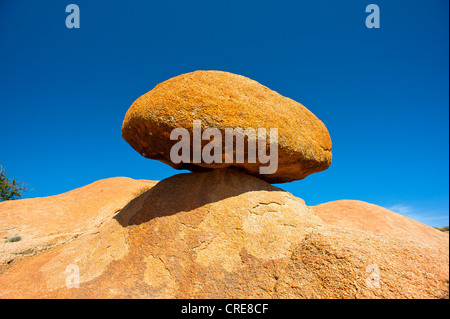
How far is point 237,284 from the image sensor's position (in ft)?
11.4

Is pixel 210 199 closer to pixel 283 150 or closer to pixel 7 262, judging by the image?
pixel 283 150

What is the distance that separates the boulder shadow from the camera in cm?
468

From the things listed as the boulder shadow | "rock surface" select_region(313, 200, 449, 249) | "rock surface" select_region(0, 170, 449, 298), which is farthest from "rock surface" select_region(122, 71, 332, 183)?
"rock surface" select_region(313, 200, 449, 249)

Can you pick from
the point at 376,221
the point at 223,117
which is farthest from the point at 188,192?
the point at 376,221

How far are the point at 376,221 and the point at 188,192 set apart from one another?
7.53 meters

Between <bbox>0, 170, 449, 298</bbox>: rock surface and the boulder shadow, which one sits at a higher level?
the boulder shadow

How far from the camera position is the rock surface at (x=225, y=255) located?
3203mm

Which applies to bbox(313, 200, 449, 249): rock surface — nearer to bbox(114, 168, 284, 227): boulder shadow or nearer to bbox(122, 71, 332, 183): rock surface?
bbox(122, 71, 332, 183): rock surface

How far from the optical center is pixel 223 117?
428 centimetres

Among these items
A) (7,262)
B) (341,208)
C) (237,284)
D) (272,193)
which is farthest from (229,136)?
(341,208)

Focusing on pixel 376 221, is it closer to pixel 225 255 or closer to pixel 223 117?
pixel 225 255

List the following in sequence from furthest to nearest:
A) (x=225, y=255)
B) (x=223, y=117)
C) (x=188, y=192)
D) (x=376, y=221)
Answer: (x=376, y=221) < (x=188, y=192) < (x=223, y=117) < (x=225, y=255)

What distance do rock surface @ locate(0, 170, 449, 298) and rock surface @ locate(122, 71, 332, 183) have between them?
0.85 meters
